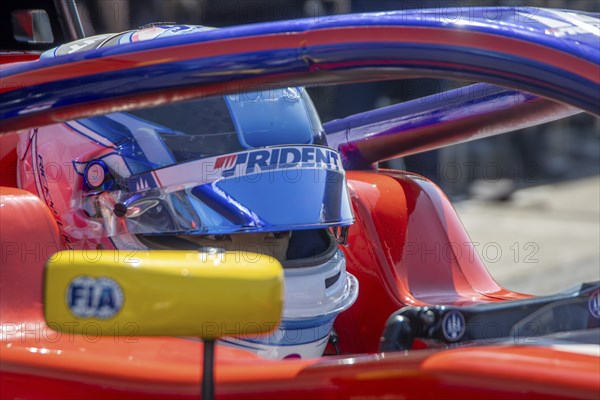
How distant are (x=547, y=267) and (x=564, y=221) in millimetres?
2010

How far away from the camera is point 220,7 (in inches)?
327

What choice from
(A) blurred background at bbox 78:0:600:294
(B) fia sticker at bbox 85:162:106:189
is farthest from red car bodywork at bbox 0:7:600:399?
(A) blurred background at bbox 78:0:600:294

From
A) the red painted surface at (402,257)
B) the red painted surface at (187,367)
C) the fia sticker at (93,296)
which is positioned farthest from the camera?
the red painted surface at (402,257)

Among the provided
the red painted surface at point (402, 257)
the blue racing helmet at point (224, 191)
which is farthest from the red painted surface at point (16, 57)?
the red painted surface at point (402, 257)

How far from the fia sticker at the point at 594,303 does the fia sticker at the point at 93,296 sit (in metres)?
0.96

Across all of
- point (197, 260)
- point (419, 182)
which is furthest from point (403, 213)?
point (197, 260)

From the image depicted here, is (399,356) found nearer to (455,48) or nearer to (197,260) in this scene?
(197,260)

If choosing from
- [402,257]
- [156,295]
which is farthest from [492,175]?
[156,295]

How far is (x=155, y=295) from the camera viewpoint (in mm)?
1208

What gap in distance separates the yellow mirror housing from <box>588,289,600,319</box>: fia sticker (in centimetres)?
77

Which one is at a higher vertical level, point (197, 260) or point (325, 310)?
point (197, 260)

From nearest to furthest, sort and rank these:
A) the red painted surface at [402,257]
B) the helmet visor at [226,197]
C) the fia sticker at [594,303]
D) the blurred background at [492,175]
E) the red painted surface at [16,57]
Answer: the fia sticker at [594,303]
the helmet visor at [226,197]
the red painted surface at [402,257]
the red painted surface at [16,57]
the blurred background at [492,175]

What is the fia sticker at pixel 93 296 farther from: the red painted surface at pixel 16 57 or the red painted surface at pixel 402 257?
the red painted surface at pixel 16 57

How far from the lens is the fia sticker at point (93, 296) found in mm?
1204
